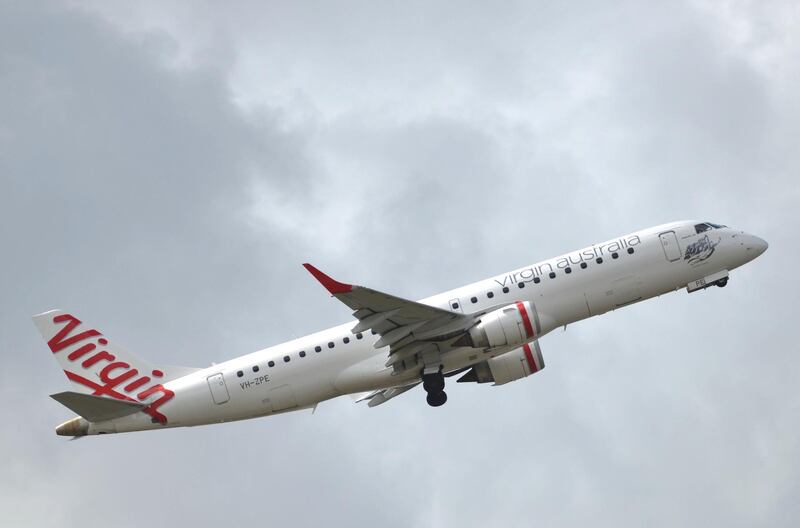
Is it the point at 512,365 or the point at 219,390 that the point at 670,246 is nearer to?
the point at 512,365

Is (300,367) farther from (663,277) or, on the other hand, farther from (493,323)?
(663,277)

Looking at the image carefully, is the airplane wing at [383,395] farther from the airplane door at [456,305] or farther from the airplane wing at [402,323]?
the airplane door at [456,305]

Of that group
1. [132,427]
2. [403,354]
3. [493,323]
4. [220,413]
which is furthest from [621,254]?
[132,427]

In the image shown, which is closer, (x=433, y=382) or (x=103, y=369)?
(x=433, y=382)

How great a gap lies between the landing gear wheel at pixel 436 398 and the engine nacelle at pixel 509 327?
4030 mm

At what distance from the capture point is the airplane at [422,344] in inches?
2172

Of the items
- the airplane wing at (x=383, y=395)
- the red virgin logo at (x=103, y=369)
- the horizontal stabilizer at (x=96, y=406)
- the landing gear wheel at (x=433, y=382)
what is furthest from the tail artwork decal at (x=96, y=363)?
the landing gear wheel at (x=433, y=382)

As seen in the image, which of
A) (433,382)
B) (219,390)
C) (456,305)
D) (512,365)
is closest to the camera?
(456,305)

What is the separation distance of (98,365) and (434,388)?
16.5m

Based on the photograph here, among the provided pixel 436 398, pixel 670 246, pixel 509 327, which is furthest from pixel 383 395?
pixel 670 246

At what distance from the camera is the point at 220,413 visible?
186ft

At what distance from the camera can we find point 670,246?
187 feet

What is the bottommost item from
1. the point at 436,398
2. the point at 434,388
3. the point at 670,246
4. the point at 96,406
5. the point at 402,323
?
the point at 436,398

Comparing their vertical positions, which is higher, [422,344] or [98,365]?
[98,365]
